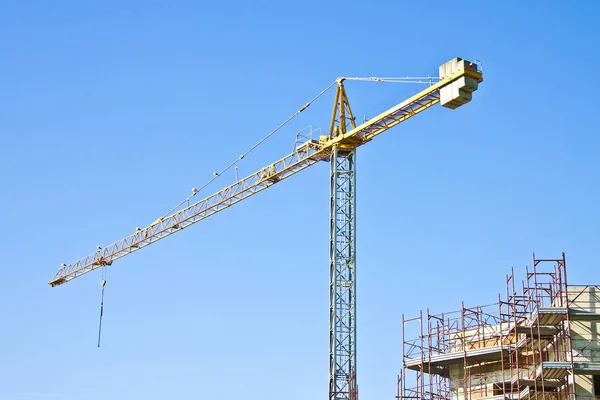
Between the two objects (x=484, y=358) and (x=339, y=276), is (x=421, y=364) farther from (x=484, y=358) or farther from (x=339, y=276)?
(x=339, y=276)

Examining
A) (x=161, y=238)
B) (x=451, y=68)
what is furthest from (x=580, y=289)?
(x=161, y=238)

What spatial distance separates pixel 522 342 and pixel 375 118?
21.8 m

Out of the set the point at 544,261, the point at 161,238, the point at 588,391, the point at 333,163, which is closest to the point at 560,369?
the point at 588,391

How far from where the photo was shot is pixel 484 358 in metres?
52.7

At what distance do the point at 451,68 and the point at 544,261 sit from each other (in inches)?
631

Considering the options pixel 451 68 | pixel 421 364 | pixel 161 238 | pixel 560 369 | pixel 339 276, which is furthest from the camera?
pixel 161 238

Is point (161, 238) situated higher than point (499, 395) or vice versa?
point (161, 238)

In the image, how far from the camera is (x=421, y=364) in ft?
178

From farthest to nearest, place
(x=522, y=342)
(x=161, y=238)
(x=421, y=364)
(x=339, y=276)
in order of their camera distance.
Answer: (x=161, y=238)
(x=339, y=276)
(x=421, y=364)
(x=522, y=342)

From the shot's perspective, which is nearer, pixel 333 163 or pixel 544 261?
pixel 544 261

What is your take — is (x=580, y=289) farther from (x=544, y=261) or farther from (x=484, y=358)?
(x=484, y=358)

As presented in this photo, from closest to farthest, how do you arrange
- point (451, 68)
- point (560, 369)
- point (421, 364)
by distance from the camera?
point (560, 369) < point (421, 364) < point (451, 68)

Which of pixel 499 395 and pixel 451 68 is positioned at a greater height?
pixel 451 68

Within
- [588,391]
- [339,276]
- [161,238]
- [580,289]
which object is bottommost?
[588,391]
